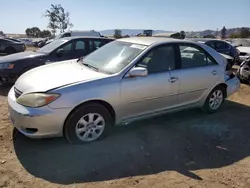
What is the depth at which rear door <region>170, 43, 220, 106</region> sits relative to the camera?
15.7ft

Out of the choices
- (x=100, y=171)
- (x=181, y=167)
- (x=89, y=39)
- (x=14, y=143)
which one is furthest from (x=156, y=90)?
(x=89, y=39)

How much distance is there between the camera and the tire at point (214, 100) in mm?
5445

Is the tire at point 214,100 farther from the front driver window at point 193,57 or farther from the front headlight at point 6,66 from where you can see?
the front headlight at point 6,66

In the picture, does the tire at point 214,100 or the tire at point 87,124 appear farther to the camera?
the tire at point 214,100

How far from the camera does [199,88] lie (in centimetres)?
509

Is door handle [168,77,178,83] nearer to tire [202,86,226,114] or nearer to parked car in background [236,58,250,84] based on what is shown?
tire [202,86,226,114]

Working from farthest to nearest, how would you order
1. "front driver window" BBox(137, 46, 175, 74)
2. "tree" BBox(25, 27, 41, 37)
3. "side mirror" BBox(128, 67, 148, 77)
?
1. "tree" BBox(25, 27, 41, 37)
2. "front driver window" BBox(137, 46, 175, 74)
3. "side mirror" BBox(128, 67, 148, 77)

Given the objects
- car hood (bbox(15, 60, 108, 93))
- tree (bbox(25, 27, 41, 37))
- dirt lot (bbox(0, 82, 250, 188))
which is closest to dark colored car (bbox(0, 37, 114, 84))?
dirt lot (bbox(0, 82, 250, 188))

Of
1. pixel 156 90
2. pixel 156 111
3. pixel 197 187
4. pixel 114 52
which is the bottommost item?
pixel 197 187

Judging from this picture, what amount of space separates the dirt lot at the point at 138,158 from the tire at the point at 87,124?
0.12 metres

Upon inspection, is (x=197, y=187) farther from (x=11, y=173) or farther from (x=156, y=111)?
(x=11, y=173)

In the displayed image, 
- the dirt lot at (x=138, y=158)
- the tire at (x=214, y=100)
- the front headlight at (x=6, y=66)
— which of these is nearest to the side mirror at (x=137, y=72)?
the dirt lot at (x=138, y=158)

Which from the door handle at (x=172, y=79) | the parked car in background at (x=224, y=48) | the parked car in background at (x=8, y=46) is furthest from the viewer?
the parked car in background at (x=8, y=46)

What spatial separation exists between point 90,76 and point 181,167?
1.81m
